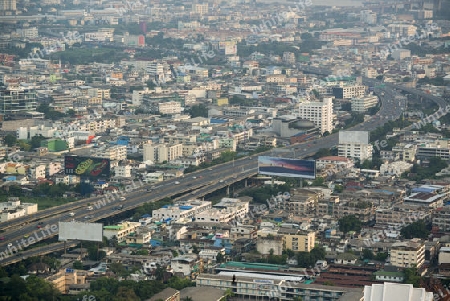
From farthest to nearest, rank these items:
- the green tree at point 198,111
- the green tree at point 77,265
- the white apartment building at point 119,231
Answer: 1. the green tree at point 198,111
2. the white apartment building at point 119,231
3. the green tree at point 77,265

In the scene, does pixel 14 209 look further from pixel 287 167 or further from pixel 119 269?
pixel 287 167

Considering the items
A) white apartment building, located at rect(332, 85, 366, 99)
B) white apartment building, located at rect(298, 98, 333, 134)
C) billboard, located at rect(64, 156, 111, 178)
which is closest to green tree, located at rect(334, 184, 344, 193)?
billboard, located at rect(64, 156, 111, 178)

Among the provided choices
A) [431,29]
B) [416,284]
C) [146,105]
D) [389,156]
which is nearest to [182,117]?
[146,105]

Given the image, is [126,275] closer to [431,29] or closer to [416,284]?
[416,284]

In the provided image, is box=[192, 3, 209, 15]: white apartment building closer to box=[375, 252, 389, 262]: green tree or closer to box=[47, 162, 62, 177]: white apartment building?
box=[47, 162, 62, 177]: white apartment building

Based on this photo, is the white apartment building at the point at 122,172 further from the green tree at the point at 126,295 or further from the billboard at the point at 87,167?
the green tree at the point at 126,295

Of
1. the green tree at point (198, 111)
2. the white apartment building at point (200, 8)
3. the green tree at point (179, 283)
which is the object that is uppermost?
the green tree at point (179, 283)

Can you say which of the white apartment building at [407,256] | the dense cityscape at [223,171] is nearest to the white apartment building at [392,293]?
the dense cityscape at [223,171]

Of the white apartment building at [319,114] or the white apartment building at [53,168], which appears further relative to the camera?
the white apartment building at [319,114]
